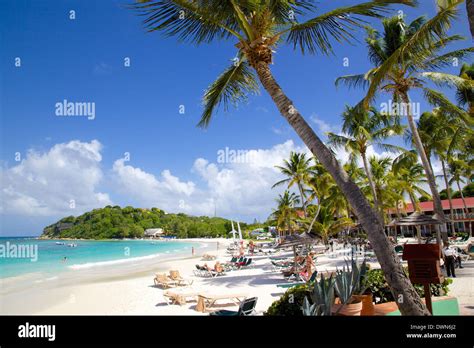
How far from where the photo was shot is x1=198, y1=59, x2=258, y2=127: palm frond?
671cm

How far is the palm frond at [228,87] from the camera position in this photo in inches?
264

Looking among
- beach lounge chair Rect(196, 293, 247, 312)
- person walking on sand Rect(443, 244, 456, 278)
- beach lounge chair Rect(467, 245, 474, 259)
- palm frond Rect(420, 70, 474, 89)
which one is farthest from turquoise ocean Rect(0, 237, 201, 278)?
beach lounge chair Rect(467, 245, 474, 259)

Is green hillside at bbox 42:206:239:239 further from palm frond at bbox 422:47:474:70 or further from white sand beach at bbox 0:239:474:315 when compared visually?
palm frond at bbox 422:47:474:70

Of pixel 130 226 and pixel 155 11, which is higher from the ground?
pixel 155 11

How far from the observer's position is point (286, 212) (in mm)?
36562

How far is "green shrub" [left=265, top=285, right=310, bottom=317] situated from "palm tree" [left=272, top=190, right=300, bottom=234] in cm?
3085

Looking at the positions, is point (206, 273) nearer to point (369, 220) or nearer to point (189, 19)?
point (189, 19)

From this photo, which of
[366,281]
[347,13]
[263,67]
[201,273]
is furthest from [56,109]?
[201,273]

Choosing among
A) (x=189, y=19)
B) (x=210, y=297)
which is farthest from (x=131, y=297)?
(x=189, y=19)
